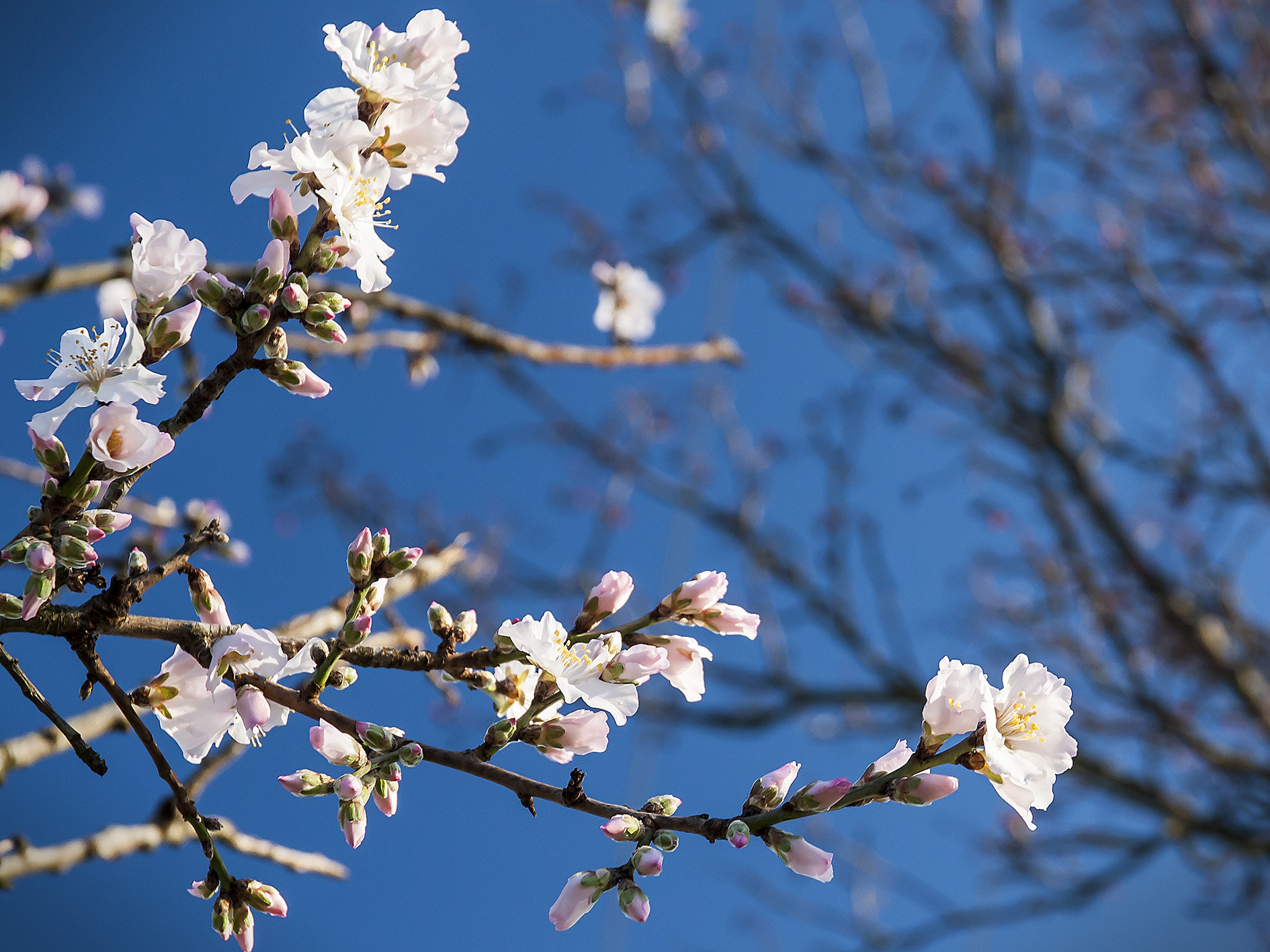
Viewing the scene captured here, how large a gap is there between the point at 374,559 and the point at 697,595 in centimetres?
25

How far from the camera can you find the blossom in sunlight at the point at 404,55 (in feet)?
2.04

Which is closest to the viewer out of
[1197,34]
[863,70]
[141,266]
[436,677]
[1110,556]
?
[141,266]

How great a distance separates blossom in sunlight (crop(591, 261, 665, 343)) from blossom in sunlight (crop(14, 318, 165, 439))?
1117 millimetres

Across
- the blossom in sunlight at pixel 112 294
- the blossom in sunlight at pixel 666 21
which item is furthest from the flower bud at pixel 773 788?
the blossom in sunlight at pixel 666 21

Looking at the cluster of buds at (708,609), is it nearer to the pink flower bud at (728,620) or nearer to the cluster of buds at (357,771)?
the pink flower bud at (728,620)

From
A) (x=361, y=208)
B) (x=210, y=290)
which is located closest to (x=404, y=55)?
(x=361, y=208)

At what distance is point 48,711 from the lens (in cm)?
53

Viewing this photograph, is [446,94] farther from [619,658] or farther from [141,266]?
[619,658]

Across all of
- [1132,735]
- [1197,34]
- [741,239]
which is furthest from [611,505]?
[1197,34]

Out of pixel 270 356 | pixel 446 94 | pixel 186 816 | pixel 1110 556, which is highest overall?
pixel 1110 556

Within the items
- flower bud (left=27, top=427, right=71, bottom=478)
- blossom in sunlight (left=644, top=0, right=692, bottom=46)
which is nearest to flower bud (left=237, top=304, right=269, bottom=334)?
flower bud (left=27, top=427, right=71, bottom=478)

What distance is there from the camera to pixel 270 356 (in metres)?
0.59

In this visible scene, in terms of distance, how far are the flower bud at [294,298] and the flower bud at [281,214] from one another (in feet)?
0.16

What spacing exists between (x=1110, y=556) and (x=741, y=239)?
1546 millimetres
